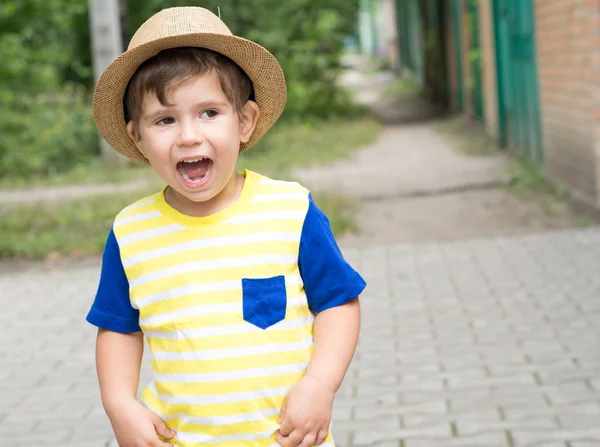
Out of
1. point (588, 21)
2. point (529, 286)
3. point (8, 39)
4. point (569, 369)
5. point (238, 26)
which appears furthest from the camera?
point (238, 26)

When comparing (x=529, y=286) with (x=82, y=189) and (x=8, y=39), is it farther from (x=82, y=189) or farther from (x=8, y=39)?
(x=8, y=39)

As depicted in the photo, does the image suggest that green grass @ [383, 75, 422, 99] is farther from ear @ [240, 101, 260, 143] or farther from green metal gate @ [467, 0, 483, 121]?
ear @ [240, 101, 260, 143]

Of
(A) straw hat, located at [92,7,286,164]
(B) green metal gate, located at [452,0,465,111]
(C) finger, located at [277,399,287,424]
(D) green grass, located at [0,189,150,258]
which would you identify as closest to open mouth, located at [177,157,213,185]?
(A) straw hat, located at [92,7,286,164]

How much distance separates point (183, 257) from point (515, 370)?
2868 mm

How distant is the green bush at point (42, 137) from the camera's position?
14.0 meters

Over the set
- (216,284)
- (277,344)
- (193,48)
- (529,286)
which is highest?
(193,48)

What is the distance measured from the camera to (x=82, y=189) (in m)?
12.2

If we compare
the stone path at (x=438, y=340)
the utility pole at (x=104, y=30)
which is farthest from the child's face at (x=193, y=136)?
the utility pole at (x=104, y=30)

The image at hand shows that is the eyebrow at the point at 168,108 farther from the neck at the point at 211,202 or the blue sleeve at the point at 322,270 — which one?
the blue sleeve at the point at 322,270

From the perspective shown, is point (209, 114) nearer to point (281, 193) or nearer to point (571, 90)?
point (281, 193)

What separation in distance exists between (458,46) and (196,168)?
1735 cm

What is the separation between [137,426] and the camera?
221 centimetres

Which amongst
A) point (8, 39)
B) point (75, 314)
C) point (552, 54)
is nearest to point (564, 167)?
point (552, 54)

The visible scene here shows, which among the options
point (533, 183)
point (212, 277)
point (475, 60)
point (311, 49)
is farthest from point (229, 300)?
point (311, 49)
